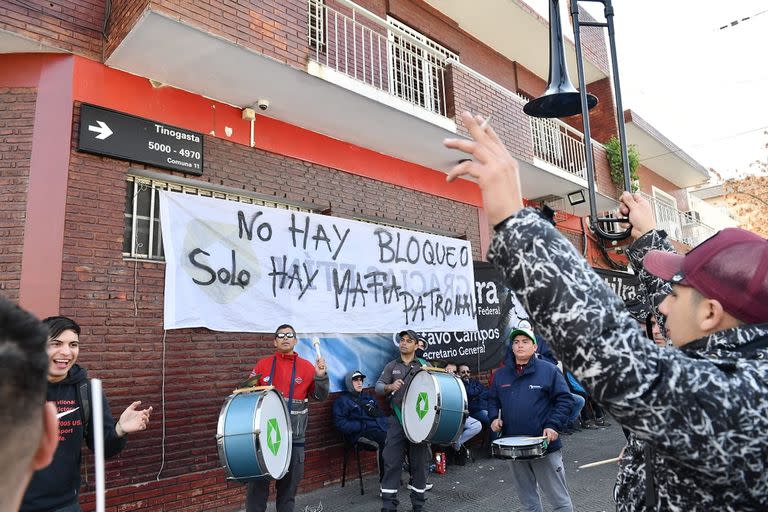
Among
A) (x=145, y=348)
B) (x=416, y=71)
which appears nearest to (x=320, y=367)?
(x=145, y=348)

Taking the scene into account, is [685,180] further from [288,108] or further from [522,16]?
[288,108]

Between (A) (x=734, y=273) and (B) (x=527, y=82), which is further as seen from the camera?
(B) (x=527, y=82)

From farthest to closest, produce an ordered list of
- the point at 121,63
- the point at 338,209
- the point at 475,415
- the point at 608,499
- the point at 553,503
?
the point at 475,415, the point at 338,209, the point at 608,499, the point at 121,63, the point at 553,503

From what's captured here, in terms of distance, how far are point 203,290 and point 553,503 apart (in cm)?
408

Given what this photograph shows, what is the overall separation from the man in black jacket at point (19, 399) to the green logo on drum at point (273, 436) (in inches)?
158

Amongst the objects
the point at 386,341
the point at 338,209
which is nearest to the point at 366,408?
the point at 386,341

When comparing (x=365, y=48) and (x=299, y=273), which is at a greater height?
(x=365, y=48)

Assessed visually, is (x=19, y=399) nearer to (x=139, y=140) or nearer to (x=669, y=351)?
(x=669, y=351)

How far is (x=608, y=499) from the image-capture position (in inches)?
243

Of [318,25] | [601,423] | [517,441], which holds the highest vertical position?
[318,25]

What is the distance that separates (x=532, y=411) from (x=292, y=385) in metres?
2.47

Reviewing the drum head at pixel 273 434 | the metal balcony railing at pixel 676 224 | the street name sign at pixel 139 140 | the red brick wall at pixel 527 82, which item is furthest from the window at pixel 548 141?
the drum head at pixel 273 434

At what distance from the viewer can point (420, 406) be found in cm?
602

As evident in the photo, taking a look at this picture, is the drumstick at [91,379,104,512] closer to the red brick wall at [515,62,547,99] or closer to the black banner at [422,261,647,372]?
the black banner at [422,261,647,372]
